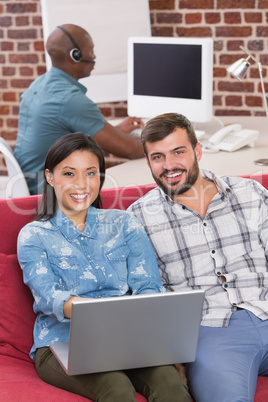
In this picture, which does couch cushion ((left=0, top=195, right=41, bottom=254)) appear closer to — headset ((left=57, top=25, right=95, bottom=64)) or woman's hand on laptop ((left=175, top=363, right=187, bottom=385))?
woman's hand on laptop ((left=175, top=363, right=187, bottom=385))

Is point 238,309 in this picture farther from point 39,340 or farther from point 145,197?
point 39,340

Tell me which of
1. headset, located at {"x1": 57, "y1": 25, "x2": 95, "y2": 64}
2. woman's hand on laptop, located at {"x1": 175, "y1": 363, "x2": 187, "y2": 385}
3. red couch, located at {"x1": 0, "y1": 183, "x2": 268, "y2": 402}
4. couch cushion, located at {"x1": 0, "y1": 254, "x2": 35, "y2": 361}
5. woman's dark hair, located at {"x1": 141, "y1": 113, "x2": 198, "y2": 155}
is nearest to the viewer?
red couch, located at {"x1": 0, "y1": 183, "x2": 268, "y2": 402}

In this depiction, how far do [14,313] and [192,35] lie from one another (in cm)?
313

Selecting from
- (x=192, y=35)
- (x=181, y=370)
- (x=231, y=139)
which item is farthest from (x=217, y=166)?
(x=192, y=35)

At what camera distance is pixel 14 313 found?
2.07 m

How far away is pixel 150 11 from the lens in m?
4.72

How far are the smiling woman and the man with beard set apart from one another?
13cm

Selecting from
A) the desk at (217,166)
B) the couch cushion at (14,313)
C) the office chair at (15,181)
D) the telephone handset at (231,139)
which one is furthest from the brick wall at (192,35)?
the couch cushion at (14,313)

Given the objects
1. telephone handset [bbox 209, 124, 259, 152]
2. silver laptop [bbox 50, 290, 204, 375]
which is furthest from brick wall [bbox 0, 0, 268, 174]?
silver laptop [bbox 50, 290, 204, 375]

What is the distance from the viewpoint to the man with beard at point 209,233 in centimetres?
206

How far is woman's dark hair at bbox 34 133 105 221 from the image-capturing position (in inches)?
81.6

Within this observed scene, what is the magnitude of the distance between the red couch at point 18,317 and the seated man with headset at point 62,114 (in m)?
0.96

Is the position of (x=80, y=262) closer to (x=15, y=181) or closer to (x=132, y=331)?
(x=132, y=331)

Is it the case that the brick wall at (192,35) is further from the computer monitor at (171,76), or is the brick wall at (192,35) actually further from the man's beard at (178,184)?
the man's beard at (178,184)
